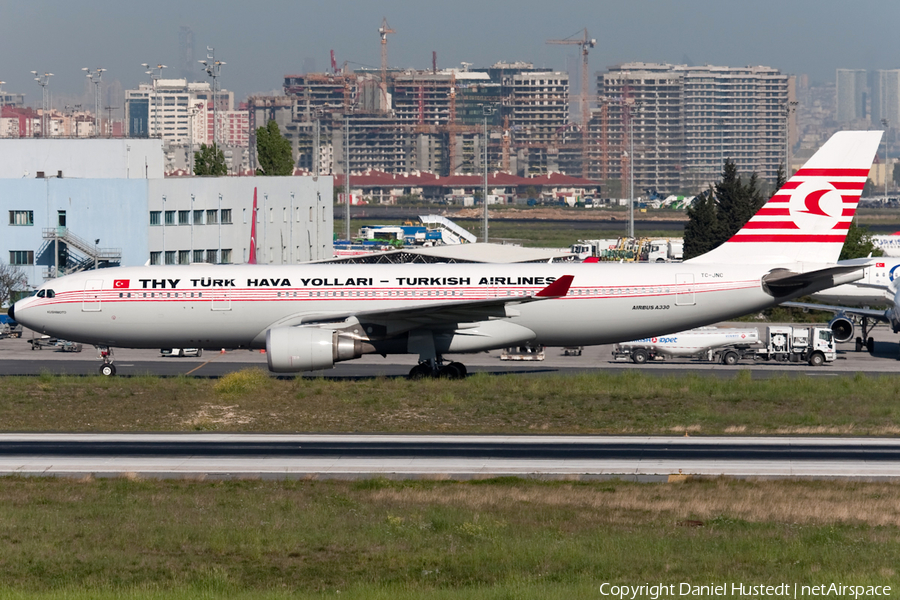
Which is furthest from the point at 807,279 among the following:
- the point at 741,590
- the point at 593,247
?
the point at 593,247

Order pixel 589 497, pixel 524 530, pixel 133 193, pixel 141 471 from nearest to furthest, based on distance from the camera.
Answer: pixel 524 530 → pixel 589 497 → pixel 141 471 → pixel 133 193

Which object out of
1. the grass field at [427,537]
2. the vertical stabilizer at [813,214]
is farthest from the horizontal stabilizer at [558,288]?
the grass field at [427,537]

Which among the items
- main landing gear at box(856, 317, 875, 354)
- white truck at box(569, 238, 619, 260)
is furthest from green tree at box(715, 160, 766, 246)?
main landing gear at box(856, 317, 875, 354)

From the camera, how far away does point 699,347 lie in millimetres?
58344

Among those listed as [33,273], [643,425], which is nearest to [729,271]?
[643,425]

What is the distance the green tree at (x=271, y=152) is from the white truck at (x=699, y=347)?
65.5 metres

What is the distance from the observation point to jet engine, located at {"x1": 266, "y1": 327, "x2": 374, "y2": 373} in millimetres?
40656

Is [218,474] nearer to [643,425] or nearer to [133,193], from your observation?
[643,425]

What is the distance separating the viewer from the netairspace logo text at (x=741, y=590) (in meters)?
16.7

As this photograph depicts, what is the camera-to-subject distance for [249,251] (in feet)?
320

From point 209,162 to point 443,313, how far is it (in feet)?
258

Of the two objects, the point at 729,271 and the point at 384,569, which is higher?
the point at 729,271

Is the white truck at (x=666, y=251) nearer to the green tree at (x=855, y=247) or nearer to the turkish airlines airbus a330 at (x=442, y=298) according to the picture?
the green tree at (x=855, y=247)

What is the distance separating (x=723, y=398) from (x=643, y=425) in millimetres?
5381
